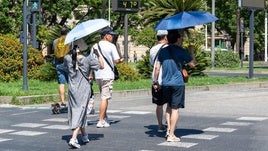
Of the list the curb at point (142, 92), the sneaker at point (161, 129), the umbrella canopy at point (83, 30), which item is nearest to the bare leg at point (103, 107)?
the sneaker at point (161, 129)

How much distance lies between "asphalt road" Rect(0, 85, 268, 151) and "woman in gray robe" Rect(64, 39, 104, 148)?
428mm

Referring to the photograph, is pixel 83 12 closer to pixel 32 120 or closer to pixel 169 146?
pixel 32 120

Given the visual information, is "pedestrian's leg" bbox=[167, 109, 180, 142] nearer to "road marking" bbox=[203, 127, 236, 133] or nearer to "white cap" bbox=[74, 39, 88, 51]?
"road marking" bbox=[203, 127, 236, 133]

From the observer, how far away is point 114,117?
12.9 m

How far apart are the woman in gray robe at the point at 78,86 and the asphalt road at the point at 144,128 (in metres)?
0.43

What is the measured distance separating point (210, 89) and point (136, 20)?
32.9 metres

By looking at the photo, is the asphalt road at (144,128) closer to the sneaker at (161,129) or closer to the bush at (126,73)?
the sneaker at (161,129)

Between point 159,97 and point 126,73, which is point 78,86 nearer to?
point 159,97

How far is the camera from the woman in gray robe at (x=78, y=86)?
884cm

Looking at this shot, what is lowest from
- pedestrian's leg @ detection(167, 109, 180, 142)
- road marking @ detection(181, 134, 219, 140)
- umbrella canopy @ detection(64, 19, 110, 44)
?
road marking @ detection(181, 134, 219, 140)

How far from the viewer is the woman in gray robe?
8.84 metres

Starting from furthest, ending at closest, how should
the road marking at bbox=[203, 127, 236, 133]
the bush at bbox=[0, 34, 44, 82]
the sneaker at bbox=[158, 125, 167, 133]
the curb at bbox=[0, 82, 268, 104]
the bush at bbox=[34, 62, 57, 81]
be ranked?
1. the bush at bbox=[34, 62, 57, 81]
2. the bush at bbox=[0, 34, 44, 82]
3. the curb at bbox=[0, 82, 268, 104]
4. the road marking at bbox=[203, 127, 236, 133]
5. the sneaker at bbox=[158, 125, 167, 133]

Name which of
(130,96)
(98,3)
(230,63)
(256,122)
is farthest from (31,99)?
(98,3)

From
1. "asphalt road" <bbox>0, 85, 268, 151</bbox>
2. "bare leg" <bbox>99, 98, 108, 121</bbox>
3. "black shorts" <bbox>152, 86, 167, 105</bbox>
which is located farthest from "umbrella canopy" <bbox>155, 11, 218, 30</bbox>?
"bare leg" <bbox>99, 98, 108, 121</bbox>
